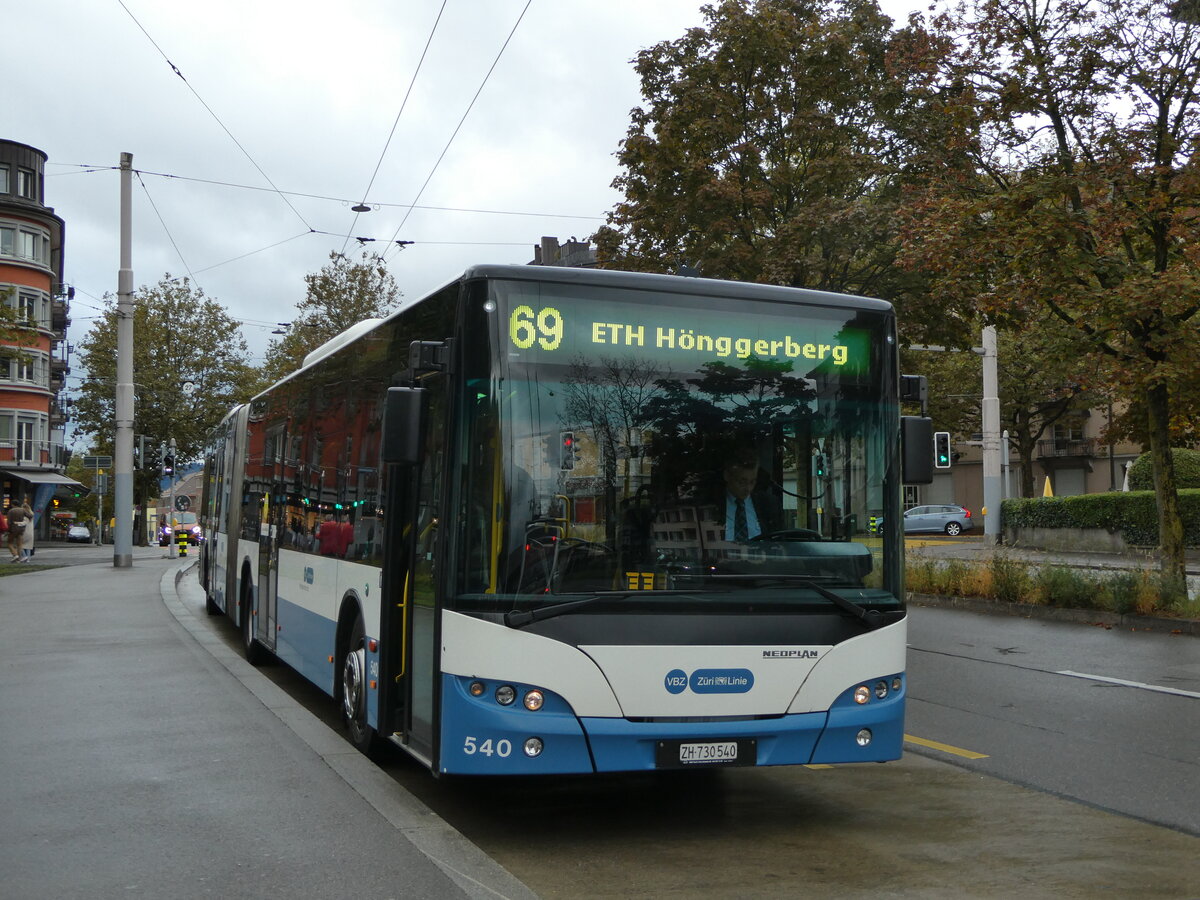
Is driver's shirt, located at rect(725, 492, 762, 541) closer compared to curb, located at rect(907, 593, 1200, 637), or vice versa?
driver's shirt, located at rect(725, 492, 762, 541)

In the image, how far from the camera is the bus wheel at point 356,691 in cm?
847

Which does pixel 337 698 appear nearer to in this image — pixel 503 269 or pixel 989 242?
pixel 503 269

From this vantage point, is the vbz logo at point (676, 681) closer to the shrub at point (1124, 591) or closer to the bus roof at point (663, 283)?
the bus roof at point (663, 283)

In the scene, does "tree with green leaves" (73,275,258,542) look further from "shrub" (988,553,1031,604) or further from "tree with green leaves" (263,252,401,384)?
"shrub" (988,553,1031,604)

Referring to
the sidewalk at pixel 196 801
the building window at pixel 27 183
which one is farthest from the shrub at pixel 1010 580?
the building window at pixel 27 183

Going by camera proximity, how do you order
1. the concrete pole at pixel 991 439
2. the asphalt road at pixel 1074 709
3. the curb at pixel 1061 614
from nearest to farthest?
the asphalt road at pixel 1074 709 < the curb at pixel 1061 614 < the concrete pole at pixel 991 439

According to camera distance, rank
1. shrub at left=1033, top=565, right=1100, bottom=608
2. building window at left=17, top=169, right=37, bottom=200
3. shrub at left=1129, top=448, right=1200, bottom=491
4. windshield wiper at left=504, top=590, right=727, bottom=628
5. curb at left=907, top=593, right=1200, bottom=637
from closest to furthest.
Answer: windshield wiper at left=504, top=590, right=727, bottom=628 < curb at left=907, top=593, right=1200, bottom=637 < shrub at left=1033, top=565, right=1100, bottom=608 < shrub at left=1129, top=448, right=1200, bottom=491 < building window at left=17, top=169, right=37, bottom=200

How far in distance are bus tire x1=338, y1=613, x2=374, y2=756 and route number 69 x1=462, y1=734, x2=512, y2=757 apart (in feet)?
6.61

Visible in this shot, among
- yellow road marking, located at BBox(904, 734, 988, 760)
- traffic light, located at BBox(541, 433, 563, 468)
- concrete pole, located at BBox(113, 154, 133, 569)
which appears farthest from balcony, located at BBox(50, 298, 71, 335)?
traffic light, located at BBox(541, 433, 563, 468)

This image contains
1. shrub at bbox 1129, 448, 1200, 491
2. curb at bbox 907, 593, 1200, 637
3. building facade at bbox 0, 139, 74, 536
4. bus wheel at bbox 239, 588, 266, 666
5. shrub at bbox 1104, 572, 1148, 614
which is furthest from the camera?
building facade at bbox 0, 139, 74, 536

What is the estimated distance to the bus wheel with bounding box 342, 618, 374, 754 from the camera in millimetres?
8469

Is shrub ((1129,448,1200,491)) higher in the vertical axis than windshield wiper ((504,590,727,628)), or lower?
higher

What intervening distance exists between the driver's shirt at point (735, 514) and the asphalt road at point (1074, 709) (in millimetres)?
2530

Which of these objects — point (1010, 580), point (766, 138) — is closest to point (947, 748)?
point (1010, 580)
